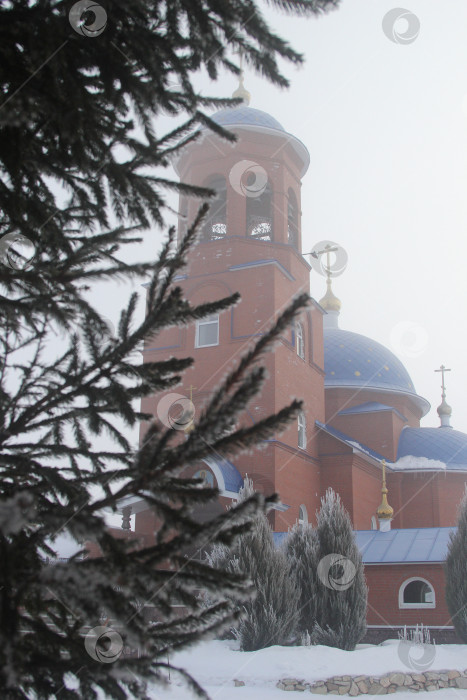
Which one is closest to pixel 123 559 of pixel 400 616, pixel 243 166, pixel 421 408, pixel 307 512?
pixel 400 616

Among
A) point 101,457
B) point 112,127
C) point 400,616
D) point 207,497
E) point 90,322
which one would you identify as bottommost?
point 400,616

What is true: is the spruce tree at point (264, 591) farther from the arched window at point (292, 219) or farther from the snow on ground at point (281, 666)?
the arched window at point (292, 219)

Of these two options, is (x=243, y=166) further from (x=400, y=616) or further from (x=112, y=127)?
(x=112, y=127)

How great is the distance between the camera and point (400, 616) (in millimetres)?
13547

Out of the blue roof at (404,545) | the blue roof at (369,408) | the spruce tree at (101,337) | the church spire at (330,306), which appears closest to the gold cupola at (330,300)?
the church spire at (330,306)

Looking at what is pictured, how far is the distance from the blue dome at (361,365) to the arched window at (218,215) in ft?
22.2

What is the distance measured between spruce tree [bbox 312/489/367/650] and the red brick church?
230 centimetres

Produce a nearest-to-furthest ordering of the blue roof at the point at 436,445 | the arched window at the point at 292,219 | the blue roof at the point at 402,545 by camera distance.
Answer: the blue roof at the point at 402,545 → the arched window at the point at 292,219 → the blue roof at the point at 436,445

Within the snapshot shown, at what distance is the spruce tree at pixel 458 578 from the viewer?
37.0 feet

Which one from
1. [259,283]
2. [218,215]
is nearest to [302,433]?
[259,283]

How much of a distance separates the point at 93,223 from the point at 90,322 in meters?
0.59

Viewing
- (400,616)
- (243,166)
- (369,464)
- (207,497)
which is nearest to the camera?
(207,497)

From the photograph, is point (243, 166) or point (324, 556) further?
point (243, 166)

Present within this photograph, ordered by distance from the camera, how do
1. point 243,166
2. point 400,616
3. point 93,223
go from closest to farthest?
point 93,223 < point 400,616 < point 243,166
